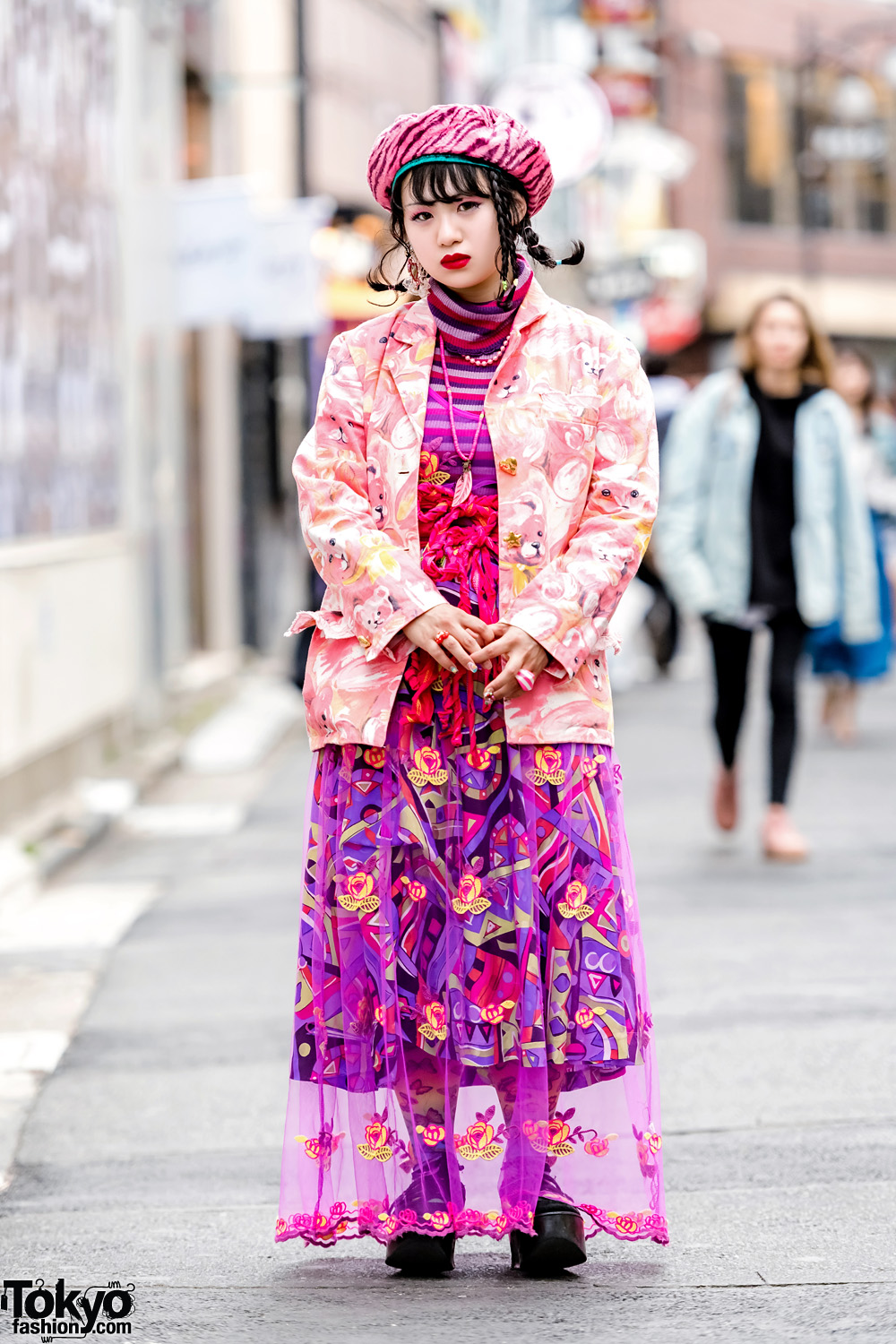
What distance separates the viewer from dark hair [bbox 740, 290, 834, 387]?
25.1 feet

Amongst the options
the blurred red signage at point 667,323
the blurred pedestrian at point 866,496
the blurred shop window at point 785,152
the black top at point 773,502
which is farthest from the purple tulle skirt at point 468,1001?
the blurred shop window at point 785,152

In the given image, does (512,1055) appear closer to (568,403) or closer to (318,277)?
(568,403)

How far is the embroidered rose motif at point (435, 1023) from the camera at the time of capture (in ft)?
11.4

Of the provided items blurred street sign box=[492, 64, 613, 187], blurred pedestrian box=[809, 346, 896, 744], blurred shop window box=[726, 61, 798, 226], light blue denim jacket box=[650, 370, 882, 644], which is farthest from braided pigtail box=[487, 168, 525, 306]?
blurred shop window box=[726, 61, 798, 226]

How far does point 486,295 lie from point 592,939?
105 cm

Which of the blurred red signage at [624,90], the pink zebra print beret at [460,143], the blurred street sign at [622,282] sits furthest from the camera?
the blurred red signage at [624,90]

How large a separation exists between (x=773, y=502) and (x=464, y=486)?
4.34 m

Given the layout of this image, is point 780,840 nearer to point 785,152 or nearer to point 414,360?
point 414,360

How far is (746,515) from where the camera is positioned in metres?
7.75

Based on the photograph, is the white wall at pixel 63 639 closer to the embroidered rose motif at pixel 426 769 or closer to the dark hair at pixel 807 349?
the dark hair at pixel 807 349

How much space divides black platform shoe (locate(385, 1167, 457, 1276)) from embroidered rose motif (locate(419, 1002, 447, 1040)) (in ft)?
0.73

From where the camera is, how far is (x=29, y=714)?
9281 mm

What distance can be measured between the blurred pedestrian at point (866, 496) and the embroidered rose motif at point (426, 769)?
305 inches

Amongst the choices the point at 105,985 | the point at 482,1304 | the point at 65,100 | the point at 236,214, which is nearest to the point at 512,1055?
the point at 482,1304
